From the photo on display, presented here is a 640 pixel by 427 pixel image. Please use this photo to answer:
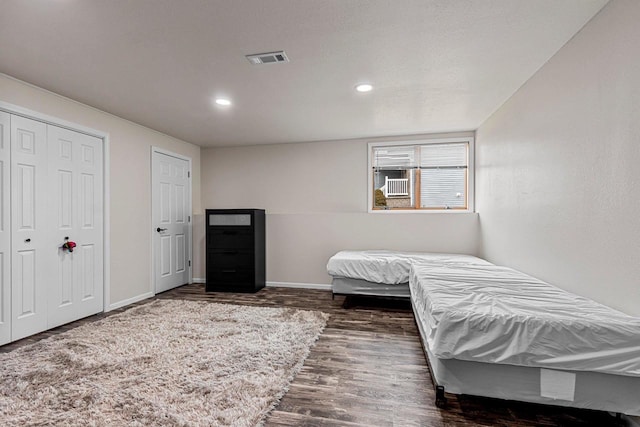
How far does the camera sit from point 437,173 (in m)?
4.73

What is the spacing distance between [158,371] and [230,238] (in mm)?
2597

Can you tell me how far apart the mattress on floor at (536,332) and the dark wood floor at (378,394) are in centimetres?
38

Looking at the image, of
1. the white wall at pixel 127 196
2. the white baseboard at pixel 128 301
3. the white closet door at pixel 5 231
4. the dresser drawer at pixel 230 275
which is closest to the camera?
the white closet door at pixel 5 231

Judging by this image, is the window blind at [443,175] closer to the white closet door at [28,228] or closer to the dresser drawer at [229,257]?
the dresser drawer at [229,257]

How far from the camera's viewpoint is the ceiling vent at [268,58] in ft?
7.44

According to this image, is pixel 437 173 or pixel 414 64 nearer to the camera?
pixel 414 64

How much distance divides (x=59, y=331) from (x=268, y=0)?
348 centimetres

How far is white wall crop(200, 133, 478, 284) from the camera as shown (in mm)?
4531

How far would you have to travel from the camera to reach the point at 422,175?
4762mm

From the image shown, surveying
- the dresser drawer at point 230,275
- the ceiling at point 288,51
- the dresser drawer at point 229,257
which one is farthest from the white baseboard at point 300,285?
the ceiling at point 288,51

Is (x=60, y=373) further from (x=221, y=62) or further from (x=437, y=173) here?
(x=437, y=173)

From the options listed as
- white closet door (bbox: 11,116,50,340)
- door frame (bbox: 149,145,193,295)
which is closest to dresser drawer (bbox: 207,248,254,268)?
door frame (bbox: 149,145,193,295)

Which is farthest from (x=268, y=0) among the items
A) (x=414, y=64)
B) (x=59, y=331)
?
(x=59, y=331)

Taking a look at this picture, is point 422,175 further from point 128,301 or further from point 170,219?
point 128,301
